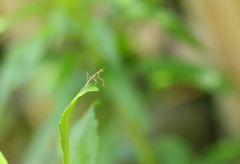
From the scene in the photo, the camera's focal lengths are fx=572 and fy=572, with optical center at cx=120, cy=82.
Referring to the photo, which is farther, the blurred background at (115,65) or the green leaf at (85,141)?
the blurred background at (115,65)

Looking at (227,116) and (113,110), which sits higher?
(113,110)

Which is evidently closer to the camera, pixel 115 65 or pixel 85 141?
pixel 85 141

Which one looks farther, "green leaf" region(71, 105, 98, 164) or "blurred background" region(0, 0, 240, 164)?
"blurred background" region(0, 0, 240, 164)

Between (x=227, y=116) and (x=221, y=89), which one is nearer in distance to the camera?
(x=221, y=89)

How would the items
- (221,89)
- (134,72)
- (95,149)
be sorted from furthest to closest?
(221,89)
(134,72)
(95,149)

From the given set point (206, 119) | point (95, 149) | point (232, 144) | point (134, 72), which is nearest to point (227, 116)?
point (206, 119)

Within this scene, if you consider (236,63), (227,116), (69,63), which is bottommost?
(227,116)

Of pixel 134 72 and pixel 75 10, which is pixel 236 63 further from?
pixel 75 10

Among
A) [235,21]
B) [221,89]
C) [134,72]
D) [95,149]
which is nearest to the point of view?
[95,149]
